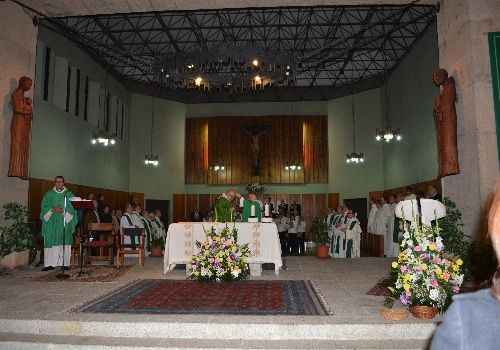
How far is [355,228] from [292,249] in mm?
4451

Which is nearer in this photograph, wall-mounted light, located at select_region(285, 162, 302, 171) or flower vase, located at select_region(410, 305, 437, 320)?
flower vase, located at select_region(410, 305, 437, 320)

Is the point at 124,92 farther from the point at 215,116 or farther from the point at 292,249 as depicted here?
the point at 292,249

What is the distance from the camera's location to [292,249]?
49.8 feet

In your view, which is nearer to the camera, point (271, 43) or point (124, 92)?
point (271, 43)

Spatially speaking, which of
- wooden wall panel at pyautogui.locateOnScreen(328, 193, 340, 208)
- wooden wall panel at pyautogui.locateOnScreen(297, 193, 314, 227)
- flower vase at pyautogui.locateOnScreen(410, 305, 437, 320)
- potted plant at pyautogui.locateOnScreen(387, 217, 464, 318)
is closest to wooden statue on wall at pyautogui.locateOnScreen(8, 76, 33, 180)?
potted plant at pyautogui.locateOnScreen(387, 217, 464, 318)

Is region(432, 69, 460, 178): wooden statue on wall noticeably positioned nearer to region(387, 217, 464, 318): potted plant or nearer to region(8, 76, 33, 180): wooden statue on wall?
region(387, 217, 464, 318): potted plant

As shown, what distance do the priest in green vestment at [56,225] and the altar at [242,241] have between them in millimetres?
2282

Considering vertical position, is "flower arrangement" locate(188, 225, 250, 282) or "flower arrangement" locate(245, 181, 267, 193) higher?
"flower arrangement" locate(245, 181, 267, 193)

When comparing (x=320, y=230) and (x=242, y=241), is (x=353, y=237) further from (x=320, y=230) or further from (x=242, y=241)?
(x=242, y=241)

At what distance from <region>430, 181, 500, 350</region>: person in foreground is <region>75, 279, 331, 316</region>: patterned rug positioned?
11.9ft

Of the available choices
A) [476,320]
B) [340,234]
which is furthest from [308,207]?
[476,320]

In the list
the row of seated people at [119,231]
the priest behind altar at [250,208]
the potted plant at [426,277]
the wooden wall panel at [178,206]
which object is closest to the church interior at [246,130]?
the wooden wall panel at [178,206]

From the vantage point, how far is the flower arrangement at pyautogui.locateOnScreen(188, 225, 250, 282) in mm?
6328

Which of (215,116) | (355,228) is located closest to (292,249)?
(355,228)
